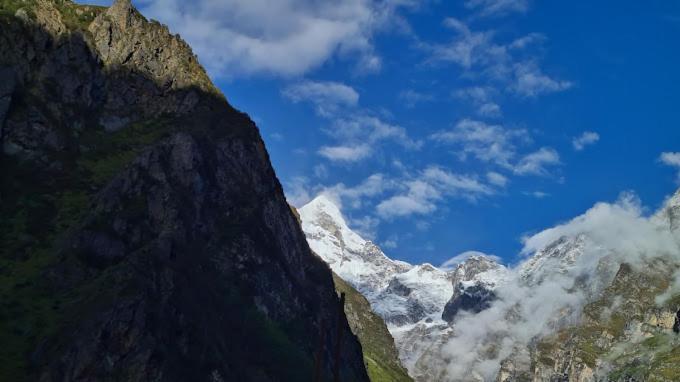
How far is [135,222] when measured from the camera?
368ft

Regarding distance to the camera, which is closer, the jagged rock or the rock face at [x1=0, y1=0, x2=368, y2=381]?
the rock face at [x1=0, y1=0, x2=368, y2=381]

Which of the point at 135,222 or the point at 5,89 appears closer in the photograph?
the point at 135,222

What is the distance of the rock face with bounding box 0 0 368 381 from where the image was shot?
9062 centimetres

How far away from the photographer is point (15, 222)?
356 feet

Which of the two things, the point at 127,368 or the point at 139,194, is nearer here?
the point at 127,368

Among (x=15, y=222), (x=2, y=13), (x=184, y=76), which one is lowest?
(x=15, y=222)

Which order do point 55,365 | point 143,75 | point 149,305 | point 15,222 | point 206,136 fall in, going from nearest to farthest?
point 55,365, point 149,305, point 15,222, point 206,136, point 143,75

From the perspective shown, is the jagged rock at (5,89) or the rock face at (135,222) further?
the jagged rock at (5,89)

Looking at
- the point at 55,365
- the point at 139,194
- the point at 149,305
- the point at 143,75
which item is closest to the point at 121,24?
the point at 143,75

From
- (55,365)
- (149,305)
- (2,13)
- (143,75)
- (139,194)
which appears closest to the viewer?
(55,365)

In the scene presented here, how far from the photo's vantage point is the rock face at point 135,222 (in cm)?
9062

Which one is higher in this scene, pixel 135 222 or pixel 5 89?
pixel 5 89

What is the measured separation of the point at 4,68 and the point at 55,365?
61.7 metres

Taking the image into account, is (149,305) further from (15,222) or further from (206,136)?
(206,136)
